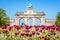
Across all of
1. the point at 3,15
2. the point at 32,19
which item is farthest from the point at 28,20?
the point at 3,15

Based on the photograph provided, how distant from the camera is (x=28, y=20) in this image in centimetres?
9738

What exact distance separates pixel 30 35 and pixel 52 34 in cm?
92

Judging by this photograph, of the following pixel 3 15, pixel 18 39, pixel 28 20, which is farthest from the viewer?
pixel 28 20

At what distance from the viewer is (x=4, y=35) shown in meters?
10.9

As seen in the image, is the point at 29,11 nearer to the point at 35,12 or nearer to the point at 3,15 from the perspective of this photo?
the point at 35,12

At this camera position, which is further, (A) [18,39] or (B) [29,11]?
(B) [29,11]

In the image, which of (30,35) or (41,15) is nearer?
(30,35)

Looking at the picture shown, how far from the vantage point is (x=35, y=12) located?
328ft

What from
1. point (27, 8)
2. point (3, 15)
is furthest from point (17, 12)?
point (3, 15)

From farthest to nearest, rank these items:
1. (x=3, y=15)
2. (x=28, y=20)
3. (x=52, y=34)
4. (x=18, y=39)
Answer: (x=28, y=20)
(x=3, y=15)
(x=52, y=34)
(x=18, y=39)

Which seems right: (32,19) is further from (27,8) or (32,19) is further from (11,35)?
(11,35)

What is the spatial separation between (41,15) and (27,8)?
5.32 meters

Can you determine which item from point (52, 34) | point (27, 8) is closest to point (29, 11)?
point (27, 8)

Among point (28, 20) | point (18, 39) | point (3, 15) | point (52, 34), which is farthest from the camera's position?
point (28, 20)
